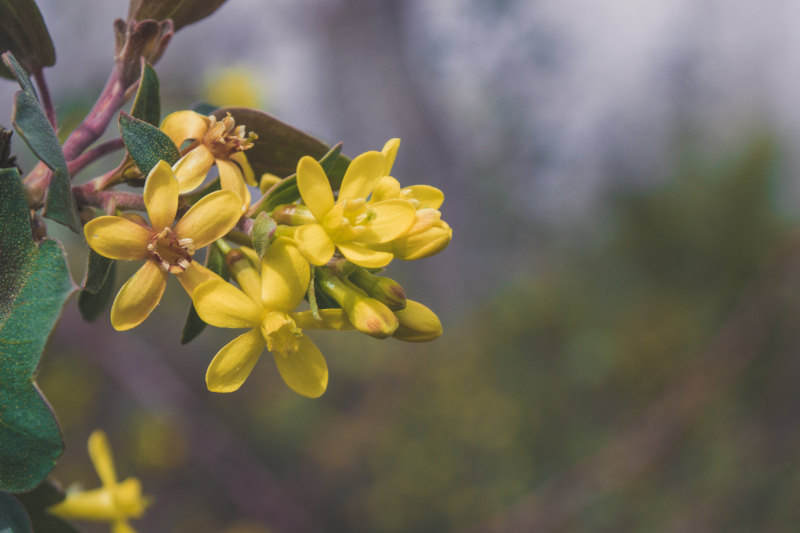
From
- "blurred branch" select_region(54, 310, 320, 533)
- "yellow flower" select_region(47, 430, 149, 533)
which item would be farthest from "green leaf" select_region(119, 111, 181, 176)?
"blurred branch" select_region(54, 310, 320, 533)

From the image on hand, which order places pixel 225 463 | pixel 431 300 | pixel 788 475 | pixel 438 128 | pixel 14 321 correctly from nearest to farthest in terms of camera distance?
pixel 14 321, pixel 225 463, pixel 788 475, pixel 431 300, pixel 438 128

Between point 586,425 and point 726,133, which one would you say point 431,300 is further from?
point 726,133

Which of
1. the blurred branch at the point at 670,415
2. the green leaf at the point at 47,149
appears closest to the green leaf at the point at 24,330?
the green leaf at the point at 47,149

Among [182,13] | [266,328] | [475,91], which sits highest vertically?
[475,91]

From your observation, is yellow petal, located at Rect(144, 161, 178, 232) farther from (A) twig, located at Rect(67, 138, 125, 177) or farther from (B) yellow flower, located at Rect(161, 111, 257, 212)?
(A) twig, located at Rect(67, 138, 125, 177)

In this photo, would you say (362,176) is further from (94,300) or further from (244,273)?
(94,300)

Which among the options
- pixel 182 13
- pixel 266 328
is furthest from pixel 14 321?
pixel 182 13

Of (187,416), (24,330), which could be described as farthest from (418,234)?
(187,416)

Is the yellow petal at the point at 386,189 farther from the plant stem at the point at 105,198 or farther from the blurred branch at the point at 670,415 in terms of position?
the blurred branch at the point at 670,415
